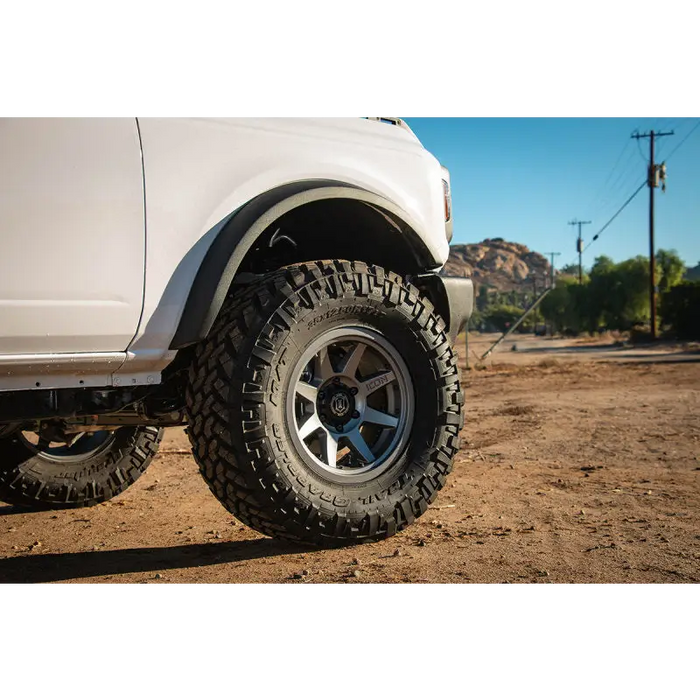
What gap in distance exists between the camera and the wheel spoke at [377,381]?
327 cm

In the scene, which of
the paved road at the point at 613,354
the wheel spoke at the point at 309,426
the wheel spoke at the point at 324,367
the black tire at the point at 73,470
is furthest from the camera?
the paved road at the point at 613,354

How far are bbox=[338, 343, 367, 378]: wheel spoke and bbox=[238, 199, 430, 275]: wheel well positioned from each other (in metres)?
0.60

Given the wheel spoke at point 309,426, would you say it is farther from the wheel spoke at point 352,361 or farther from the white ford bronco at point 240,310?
the wheel spoke at point 352,361

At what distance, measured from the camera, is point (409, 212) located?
142 inches

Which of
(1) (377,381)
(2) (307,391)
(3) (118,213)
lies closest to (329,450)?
(2) (307,391)

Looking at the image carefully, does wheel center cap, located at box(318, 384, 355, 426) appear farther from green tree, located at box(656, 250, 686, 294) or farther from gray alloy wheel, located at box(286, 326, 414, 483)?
green tree, located at box(656, 250, 686, 294)

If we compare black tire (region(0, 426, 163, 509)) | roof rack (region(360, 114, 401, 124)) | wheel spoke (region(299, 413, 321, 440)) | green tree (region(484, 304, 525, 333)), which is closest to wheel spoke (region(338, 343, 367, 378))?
wheel spoke (region(299, 413, 321, 440))

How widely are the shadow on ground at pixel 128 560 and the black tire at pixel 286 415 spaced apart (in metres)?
0.36

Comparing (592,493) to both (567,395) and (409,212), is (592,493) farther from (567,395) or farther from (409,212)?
(567,395)

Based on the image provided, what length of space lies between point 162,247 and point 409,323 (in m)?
1.14

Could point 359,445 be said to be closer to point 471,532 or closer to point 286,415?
point 286,415

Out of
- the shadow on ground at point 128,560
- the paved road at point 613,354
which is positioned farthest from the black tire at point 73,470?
the paved road at point 613,354
